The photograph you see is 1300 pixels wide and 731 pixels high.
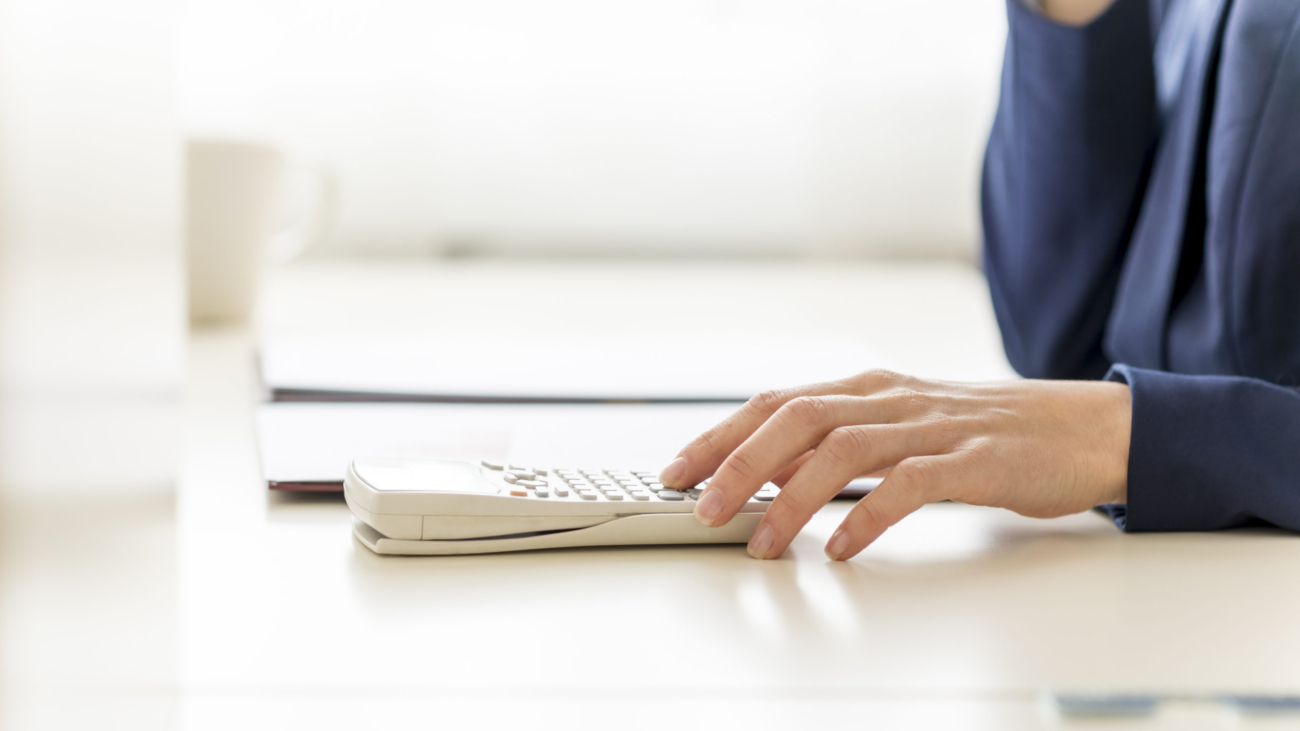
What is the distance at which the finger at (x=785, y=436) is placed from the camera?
50 centimetres

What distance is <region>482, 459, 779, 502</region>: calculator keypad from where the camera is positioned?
50 centimetres

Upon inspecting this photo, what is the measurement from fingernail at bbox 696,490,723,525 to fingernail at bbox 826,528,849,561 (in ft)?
0.17


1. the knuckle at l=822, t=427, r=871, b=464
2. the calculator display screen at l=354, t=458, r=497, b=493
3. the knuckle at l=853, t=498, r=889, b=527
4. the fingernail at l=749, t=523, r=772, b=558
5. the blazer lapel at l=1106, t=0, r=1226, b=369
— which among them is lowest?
the fingernail at l=749, t=523, r=772, b=558

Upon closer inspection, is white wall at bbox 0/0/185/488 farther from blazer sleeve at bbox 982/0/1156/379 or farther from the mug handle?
the mug handle

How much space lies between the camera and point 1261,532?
56 centimetres

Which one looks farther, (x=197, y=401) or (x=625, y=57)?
(x=625, y=57)

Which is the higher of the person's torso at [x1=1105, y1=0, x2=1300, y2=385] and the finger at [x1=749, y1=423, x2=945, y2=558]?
the person's torso at [x1=1105, y1=0, x2=1300, y2=385]

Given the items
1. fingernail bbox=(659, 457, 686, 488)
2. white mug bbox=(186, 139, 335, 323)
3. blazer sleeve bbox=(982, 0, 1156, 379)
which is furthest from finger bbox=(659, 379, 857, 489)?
white mug bbox=(186, 139, 335, 323)

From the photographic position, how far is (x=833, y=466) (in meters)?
0.50

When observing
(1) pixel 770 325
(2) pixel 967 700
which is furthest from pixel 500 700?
(1) pixel 770 325

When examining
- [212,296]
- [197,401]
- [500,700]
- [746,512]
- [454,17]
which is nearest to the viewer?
[500,700]

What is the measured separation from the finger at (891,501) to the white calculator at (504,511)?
0.04 m

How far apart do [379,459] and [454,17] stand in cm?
132

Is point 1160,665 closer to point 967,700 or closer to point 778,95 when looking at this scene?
point 967,700
